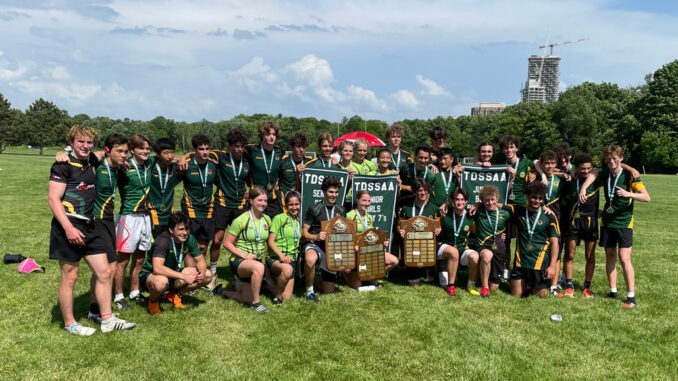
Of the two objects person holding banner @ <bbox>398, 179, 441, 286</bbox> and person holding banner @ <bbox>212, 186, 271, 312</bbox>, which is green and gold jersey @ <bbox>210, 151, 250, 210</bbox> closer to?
person holding banner @ <bbox>212, 186, 271, 312</bbox>

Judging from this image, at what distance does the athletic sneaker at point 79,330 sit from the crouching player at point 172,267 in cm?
84

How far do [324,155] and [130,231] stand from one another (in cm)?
339

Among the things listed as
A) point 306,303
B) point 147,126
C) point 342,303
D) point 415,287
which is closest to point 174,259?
point 306,303

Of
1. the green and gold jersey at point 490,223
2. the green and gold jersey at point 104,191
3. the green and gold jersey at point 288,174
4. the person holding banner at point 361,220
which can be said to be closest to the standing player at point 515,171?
the green and gold jersey at point 490,223

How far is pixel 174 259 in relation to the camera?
244 inches

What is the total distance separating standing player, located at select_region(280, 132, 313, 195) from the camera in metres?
7.59

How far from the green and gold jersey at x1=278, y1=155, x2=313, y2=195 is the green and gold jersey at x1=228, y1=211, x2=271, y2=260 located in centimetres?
115

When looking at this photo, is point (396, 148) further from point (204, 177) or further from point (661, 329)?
point (661, 329)

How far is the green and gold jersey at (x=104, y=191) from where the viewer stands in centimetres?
536

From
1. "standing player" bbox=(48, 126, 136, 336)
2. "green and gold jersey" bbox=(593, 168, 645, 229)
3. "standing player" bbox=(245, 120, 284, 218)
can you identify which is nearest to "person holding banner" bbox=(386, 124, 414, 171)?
"standing player" bbox=(245, 120, 284, 218)

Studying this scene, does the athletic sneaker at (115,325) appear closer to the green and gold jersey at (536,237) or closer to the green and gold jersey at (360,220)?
the green and gold jersey at (360,220)

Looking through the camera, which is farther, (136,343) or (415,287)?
(415,287)

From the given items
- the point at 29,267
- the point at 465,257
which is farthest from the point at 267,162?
the point at 29,267

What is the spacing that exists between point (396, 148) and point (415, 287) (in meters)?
2.54
